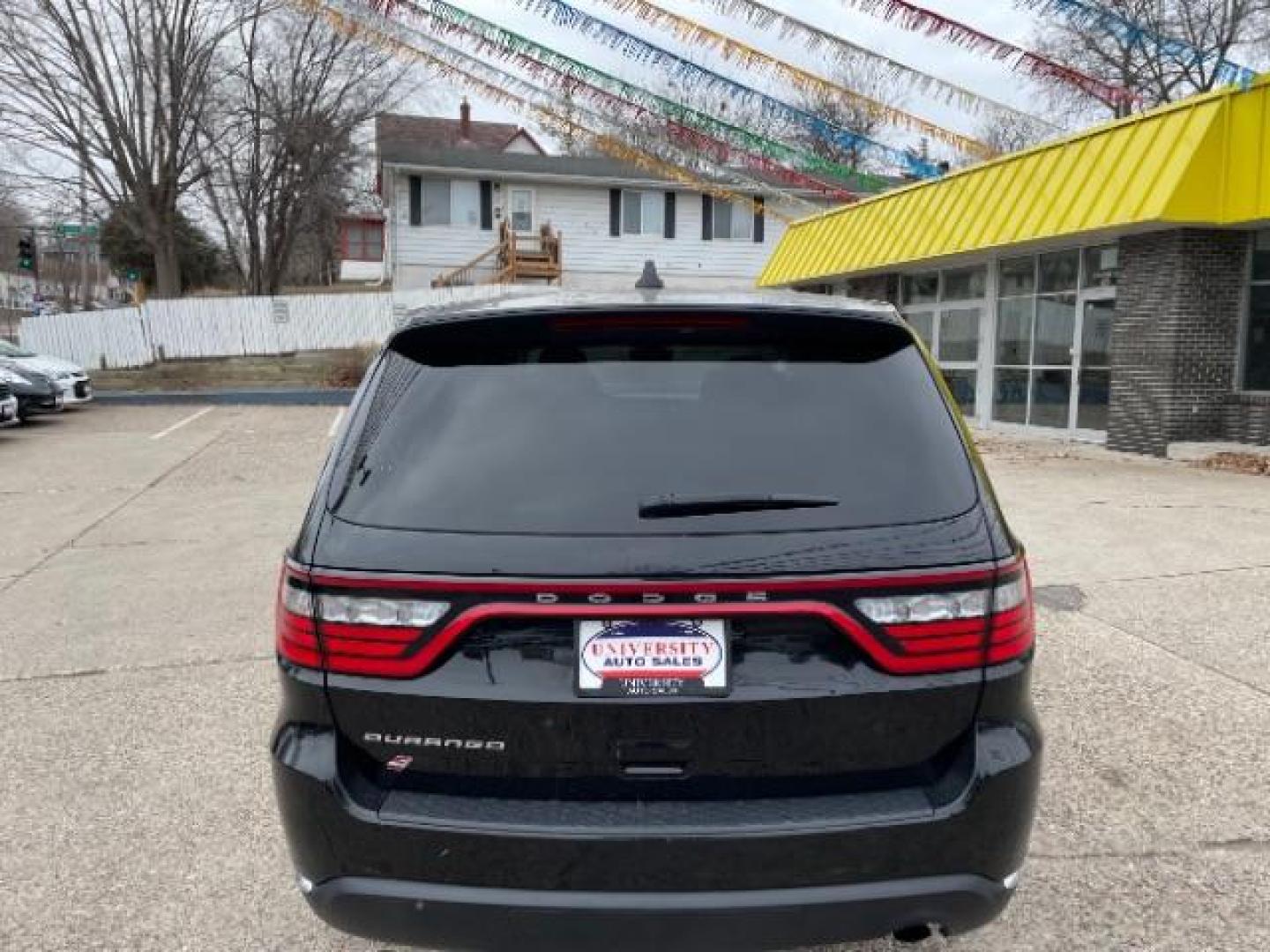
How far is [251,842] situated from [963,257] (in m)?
15.7

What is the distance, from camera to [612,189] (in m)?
31.8

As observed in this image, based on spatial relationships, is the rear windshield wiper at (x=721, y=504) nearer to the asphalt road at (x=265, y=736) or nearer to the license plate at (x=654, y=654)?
the license plate at (x=654, y=654)

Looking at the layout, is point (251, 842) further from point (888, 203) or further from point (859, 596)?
point (888, 203)

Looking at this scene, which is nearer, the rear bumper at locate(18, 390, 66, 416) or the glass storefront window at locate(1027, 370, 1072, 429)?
the glass storefront window at locate(1027, 370, 1072, 429)

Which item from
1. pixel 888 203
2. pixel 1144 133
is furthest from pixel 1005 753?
pixel 888 203

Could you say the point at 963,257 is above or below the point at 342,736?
above

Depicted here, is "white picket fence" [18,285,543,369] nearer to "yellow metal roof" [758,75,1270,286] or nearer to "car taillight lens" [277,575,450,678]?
"yellow metal roof" [758,75,1270,286]

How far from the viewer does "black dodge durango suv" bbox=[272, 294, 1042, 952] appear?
6.24 feet

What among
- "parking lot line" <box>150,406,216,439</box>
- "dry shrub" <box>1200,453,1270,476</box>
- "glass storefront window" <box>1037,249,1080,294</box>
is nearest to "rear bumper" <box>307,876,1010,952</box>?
"dry shrub" <box>1200,453,1270,476</box>

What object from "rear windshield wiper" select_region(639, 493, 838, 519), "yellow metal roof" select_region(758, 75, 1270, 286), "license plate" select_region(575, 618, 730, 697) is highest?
"yellow metal roof" select_region(758, 75, 1270, 286)

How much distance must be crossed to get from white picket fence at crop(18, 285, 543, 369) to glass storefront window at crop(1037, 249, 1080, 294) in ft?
48.0

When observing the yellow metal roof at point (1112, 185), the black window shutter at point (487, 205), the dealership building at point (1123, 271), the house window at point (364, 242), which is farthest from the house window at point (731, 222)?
the house window at point (364, 242)

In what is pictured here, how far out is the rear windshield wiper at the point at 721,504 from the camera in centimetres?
198

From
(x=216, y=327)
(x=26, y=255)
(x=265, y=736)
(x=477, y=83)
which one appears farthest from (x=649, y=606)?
(x=26, y=255)
